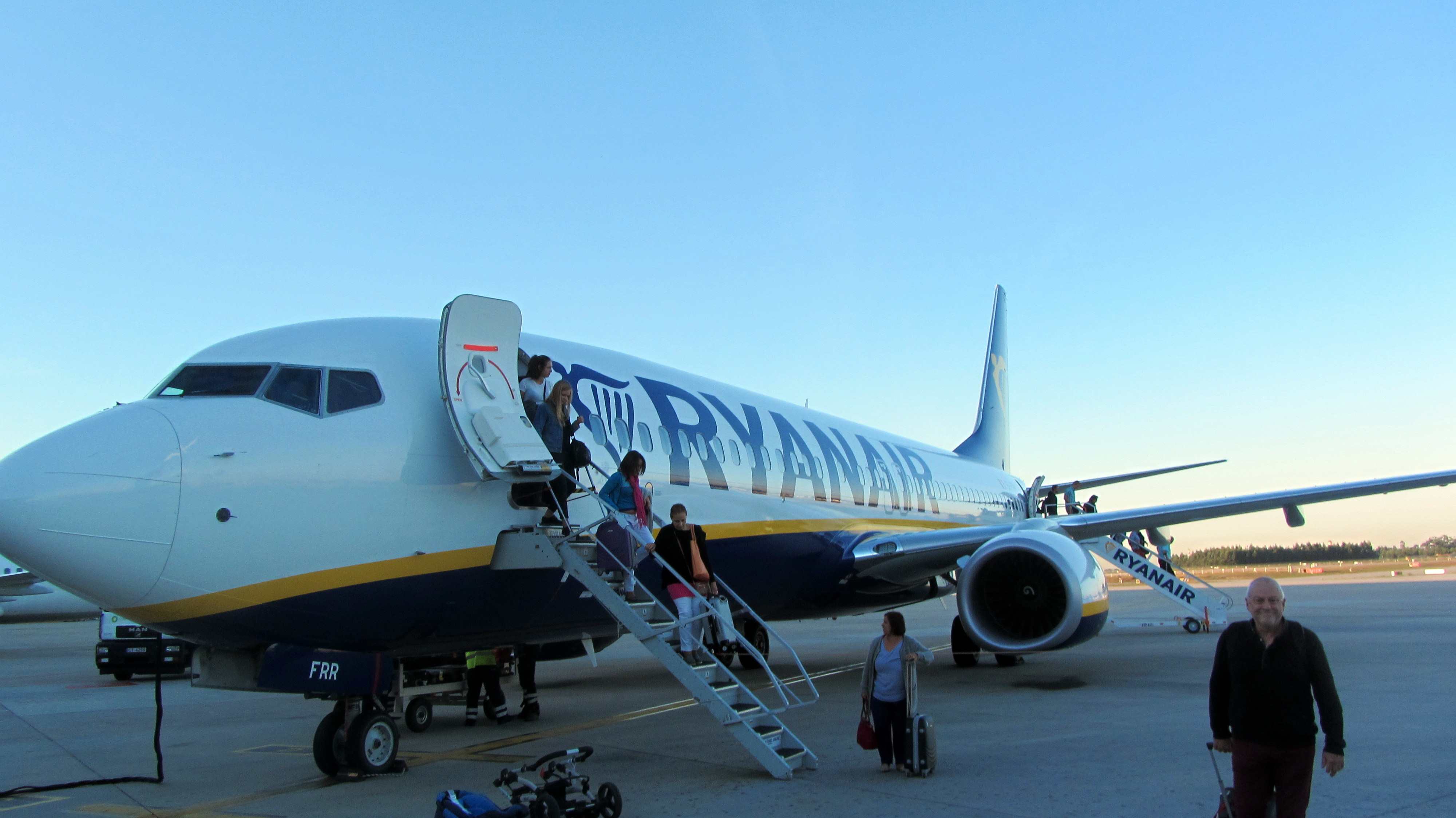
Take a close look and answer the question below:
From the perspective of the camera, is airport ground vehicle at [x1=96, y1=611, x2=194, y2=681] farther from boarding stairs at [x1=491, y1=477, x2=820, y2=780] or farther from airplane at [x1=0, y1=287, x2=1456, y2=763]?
boarding stairs at [x1=491, y1=477, x2=820, y2=780]

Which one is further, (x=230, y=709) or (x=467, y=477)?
(x=230, y=709)

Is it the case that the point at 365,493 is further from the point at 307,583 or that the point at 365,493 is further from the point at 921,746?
the point at 921,746

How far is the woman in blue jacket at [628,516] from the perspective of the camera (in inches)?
283

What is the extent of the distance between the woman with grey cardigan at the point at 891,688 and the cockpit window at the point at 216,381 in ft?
13.9

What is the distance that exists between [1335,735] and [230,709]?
1229 cm

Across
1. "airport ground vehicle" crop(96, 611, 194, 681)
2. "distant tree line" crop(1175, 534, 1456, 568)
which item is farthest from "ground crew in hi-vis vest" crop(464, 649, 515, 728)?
"distant tree line" crop(1175, 534, 1456, 568)

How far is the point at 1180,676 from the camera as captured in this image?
460 inches

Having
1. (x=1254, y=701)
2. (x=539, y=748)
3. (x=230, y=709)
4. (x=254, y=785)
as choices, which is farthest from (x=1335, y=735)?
(x=230, y=709)

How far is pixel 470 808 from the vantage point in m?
4.73

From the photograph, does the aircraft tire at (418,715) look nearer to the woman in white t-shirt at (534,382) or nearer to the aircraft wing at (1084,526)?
the woman in white t-shirt at (534,382)

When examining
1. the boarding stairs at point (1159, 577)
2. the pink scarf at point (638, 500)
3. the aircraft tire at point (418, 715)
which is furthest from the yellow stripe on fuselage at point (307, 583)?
the boarding stairs at point (1159, 577)

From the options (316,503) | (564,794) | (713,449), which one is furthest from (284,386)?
(713,449)

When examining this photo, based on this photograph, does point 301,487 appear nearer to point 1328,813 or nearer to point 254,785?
point 254,785

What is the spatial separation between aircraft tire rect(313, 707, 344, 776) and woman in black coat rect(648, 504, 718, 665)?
2.37 m
